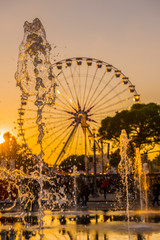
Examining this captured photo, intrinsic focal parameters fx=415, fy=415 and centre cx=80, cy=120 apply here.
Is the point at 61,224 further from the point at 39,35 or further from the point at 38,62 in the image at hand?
the point at 39,35

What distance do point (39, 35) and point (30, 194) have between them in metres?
11.5

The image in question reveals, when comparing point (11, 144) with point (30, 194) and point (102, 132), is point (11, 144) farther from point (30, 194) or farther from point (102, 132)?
point (30, 194)

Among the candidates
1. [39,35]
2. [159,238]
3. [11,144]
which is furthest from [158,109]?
[159,238]

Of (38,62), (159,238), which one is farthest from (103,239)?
(38,62)

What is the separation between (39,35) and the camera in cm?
1614

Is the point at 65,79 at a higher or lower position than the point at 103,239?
higher

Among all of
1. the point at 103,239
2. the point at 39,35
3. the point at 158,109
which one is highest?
the point at 158,109

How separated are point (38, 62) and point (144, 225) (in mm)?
7206

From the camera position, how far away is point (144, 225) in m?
14.2

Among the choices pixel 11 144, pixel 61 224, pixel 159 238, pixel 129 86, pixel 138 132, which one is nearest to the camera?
pixel 159 238

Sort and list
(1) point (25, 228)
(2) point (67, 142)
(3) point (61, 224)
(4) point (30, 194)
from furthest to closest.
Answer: (2) point (67, 142) → (4) point (30, 194) → (3) point (61, 224) → (1) point (25, 228)

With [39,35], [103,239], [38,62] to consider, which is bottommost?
[103,239]

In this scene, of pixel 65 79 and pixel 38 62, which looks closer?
pixel 38 62

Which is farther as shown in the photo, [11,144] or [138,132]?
[11,144]
